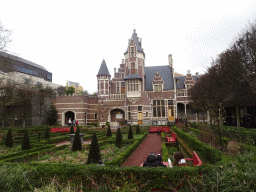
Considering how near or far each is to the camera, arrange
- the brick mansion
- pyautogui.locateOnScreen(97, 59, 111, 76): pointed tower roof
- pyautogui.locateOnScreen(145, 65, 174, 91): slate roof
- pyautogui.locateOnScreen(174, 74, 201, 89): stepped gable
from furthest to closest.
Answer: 1. pyautogui.locateOnScreen(174, 74, 201, 89): stepped gable
2. pyautogui.locateOnScreen(97, 59, 111, 76): pointed tower roof
3. pyautogui.locateOnScreen(145, 65, 174, 91): slate roof
4. the brick mansion

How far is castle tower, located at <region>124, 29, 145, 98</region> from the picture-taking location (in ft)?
94.3

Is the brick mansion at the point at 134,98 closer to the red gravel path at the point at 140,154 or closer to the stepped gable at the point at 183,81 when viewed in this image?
the stepped gable at the point at 183,81

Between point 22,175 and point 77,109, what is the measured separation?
2836cm

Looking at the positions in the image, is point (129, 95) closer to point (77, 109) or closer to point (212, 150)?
point (77, 109)

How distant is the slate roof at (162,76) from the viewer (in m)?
31.5

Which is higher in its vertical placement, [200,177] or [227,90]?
[227,90]

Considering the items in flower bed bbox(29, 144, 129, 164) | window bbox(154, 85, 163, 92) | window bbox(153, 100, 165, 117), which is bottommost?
flower bed bbox(29, 144, 129, 164)

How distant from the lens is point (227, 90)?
16.2 meters

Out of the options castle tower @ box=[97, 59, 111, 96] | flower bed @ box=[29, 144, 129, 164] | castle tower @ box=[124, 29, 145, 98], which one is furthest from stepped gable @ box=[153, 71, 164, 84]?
flower bed @ box=[29, 144, 129, 164]

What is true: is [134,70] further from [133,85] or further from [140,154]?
[140,154]

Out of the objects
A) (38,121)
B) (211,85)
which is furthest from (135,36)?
(38,121)

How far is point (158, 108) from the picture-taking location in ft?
98.0

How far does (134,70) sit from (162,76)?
6.70 metres

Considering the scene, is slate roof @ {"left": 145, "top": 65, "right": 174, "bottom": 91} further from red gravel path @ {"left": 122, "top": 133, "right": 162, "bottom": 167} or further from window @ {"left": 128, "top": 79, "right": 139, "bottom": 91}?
red gravel path @ {"left": 122, "top": 133, "right": 162, "bottom": 167}
